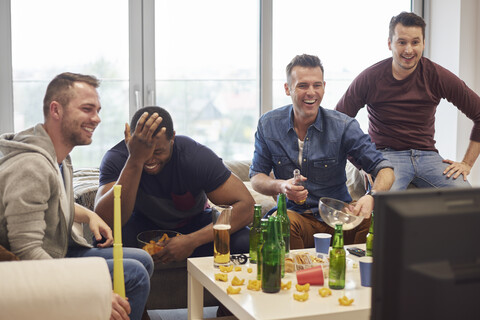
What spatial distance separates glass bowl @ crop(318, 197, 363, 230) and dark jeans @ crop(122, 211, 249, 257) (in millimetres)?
505

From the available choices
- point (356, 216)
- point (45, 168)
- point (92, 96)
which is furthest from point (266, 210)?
point (45, 168)

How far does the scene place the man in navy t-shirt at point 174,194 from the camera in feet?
9.06

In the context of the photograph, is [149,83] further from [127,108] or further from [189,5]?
[189,5]

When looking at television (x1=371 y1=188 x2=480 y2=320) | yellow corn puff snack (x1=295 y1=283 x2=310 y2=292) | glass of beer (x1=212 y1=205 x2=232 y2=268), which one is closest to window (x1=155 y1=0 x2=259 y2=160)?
glass of beer (x1=212 y1=205 x2=232 y2=268)

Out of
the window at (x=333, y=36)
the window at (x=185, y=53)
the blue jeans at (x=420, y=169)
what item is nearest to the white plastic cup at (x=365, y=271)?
the blue jeans at (x=420, y=169)

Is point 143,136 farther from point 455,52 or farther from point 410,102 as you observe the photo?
point 455,52

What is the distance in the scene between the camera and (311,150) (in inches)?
124

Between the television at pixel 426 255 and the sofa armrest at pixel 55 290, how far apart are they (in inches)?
43.4

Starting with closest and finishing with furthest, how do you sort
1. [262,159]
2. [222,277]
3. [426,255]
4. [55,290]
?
[426,255], [55,290], [222,277], [262,159]

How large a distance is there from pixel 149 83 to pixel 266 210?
145 centimetres

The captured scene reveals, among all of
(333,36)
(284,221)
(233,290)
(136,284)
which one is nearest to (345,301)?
(233,290)

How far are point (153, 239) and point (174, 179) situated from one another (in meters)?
0.29

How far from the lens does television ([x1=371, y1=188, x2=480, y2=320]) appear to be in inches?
28.9

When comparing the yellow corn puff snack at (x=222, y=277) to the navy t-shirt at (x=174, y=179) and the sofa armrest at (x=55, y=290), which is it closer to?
the sofa armrest at (x=55, y=290)
